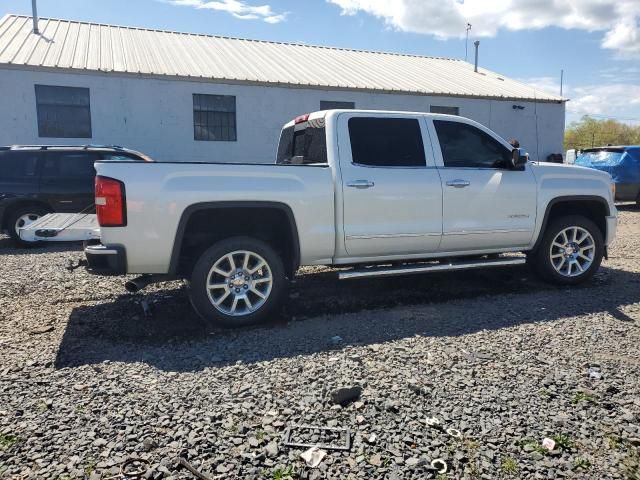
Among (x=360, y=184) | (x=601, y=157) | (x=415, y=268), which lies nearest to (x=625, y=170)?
(x=601, y=157)

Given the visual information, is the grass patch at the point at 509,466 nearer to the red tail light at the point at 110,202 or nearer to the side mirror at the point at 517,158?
the red tail light at the point at 110,202

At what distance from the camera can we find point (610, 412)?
10.2 ft

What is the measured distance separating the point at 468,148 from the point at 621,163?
35.6 ft

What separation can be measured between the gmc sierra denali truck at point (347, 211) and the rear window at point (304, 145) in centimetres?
2

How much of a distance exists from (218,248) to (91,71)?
40.9ft

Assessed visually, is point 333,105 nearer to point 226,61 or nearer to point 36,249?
point 226,61

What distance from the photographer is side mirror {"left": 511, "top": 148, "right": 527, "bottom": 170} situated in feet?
18.6

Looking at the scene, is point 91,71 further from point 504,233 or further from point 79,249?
point 504,233

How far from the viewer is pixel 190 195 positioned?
4484 millimetres

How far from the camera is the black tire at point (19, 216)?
29.0 ft

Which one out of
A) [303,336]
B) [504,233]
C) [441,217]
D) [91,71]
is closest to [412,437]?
[303,336]

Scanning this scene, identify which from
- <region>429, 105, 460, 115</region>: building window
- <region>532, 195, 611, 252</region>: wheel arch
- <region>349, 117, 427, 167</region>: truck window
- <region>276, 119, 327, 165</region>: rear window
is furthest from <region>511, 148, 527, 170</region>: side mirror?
<region>429, 105, 460, 115</region>: building window

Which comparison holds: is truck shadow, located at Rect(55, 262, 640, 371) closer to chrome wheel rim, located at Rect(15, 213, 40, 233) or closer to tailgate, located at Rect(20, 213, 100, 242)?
tailgate, located at Rect(20, 213, 100, 242)

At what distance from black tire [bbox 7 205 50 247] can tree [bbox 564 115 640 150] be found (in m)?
49.3
